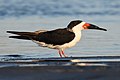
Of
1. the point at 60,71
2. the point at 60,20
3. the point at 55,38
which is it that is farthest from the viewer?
the point at 60,20

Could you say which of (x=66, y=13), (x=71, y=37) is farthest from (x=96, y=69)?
(x=66, y=13)

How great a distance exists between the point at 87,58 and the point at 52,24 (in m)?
5.47

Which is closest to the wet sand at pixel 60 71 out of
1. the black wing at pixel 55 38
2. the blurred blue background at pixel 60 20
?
the blurred blue background at pixel 60 20

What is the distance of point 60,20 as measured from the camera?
54.3ft

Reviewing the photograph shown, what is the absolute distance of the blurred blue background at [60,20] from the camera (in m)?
12.1

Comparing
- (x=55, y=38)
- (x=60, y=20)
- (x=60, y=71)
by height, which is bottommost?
(x=60, y=71)

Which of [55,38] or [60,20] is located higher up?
[60,20]

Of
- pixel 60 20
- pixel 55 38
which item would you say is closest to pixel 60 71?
pixel 55 38

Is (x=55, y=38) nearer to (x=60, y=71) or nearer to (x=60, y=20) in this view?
(x=60, y=71)

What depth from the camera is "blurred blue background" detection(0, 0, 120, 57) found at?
1208cm

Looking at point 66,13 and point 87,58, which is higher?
point 66,13

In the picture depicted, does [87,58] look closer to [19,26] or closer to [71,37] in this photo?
[71,37]

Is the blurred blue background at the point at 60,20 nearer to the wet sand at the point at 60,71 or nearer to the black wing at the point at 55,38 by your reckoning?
the black wing at the point at 55,38

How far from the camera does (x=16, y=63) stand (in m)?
9.40
